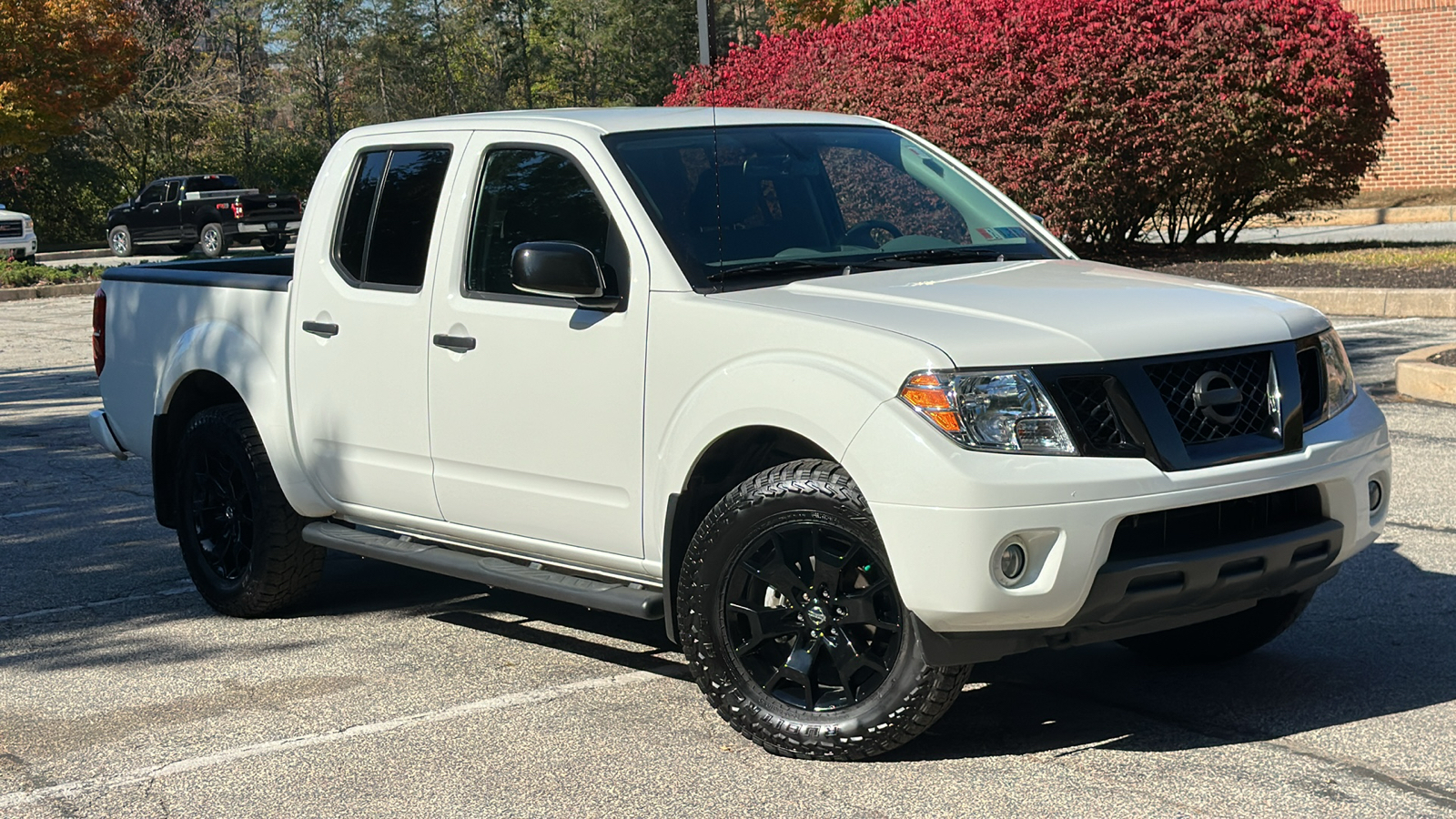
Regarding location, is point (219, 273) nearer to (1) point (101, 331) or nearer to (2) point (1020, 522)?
(1) point (101, 331)

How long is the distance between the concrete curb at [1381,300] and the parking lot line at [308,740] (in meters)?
10.7

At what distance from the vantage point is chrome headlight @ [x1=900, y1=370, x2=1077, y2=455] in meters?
4.11

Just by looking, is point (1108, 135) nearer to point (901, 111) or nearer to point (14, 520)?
point (901, 111)

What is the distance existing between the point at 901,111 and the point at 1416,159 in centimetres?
A: 1447

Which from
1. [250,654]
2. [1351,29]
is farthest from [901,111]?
[250,654]

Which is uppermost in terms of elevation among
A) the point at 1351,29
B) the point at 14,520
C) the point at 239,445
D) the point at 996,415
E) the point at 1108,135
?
the point at 1351,29

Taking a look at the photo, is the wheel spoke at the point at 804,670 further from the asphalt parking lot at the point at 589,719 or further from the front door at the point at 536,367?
the front door at the point at 536,367

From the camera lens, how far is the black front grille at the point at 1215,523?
4.21 metres

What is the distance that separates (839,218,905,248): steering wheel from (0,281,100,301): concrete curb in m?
24.1

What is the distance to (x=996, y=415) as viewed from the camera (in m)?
4.14

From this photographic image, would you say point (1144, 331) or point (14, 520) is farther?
point (14, 520)

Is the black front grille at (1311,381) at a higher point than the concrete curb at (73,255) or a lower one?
higher

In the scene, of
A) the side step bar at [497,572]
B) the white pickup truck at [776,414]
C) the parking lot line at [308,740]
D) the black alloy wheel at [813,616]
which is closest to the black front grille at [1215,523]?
the white pickup truck at [776,414]

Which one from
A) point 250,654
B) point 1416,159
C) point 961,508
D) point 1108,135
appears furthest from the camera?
point 1416,159
